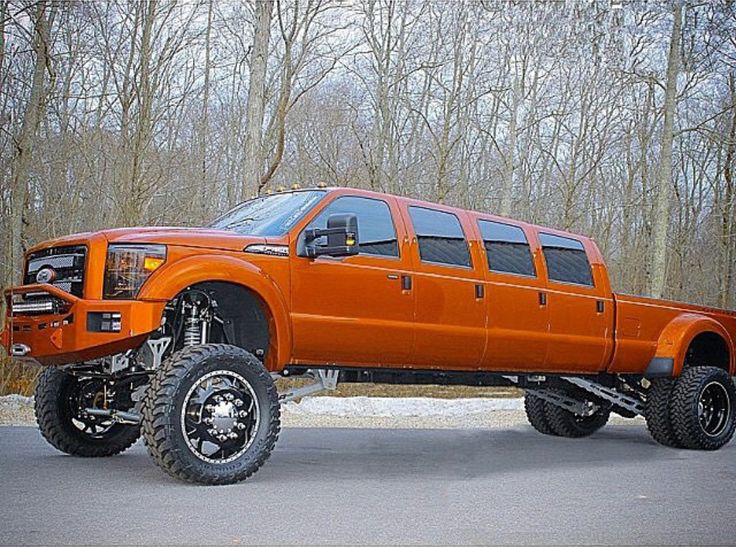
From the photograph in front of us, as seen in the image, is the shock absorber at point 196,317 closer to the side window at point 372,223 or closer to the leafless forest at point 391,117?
the side window at point 372,223

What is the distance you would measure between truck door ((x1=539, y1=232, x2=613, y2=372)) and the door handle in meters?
1.98

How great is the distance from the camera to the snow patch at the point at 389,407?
1338cm

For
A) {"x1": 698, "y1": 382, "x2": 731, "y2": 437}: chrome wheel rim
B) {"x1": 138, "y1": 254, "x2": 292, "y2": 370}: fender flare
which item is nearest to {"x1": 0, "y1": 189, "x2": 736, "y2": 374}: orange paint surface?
{"x1": 138, "y1": 254, "x2": 292, "y2": 370}: fender flare

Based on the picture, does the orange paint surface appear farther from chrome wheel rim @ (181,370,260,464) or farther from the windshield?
chrome wheel rim @ (181,370,260,464)

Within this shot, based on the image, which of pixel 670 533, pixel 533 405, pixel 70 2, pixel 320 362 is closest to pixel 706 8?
pixel 533 405

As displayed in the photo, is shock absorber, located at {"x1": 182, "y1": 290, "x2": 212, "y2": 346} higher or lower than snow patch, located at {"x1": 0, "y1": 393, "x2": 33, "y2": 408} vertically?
higher

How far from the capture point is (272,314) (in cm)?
705

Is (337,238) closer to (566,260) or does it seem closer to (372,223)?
(372,223)

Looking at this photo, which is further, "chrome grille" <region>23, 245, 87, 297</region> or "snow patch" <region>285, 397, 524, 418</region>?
"snow patch" <region>285, 397, 524, 418</region>

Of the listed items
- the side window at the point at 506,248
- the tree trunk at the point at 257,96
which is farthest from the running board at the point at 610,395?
the tree trunk at the point at 257,96

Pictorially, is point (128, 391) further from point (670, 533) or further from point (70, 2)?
point (70, 2)

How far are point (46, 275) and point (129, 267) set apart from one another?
28.2 inches

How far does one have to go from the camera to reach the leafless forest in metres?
18.3

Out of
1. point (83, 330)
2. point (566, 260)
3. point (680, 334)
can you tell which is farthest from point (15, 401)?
point (680, 334)
